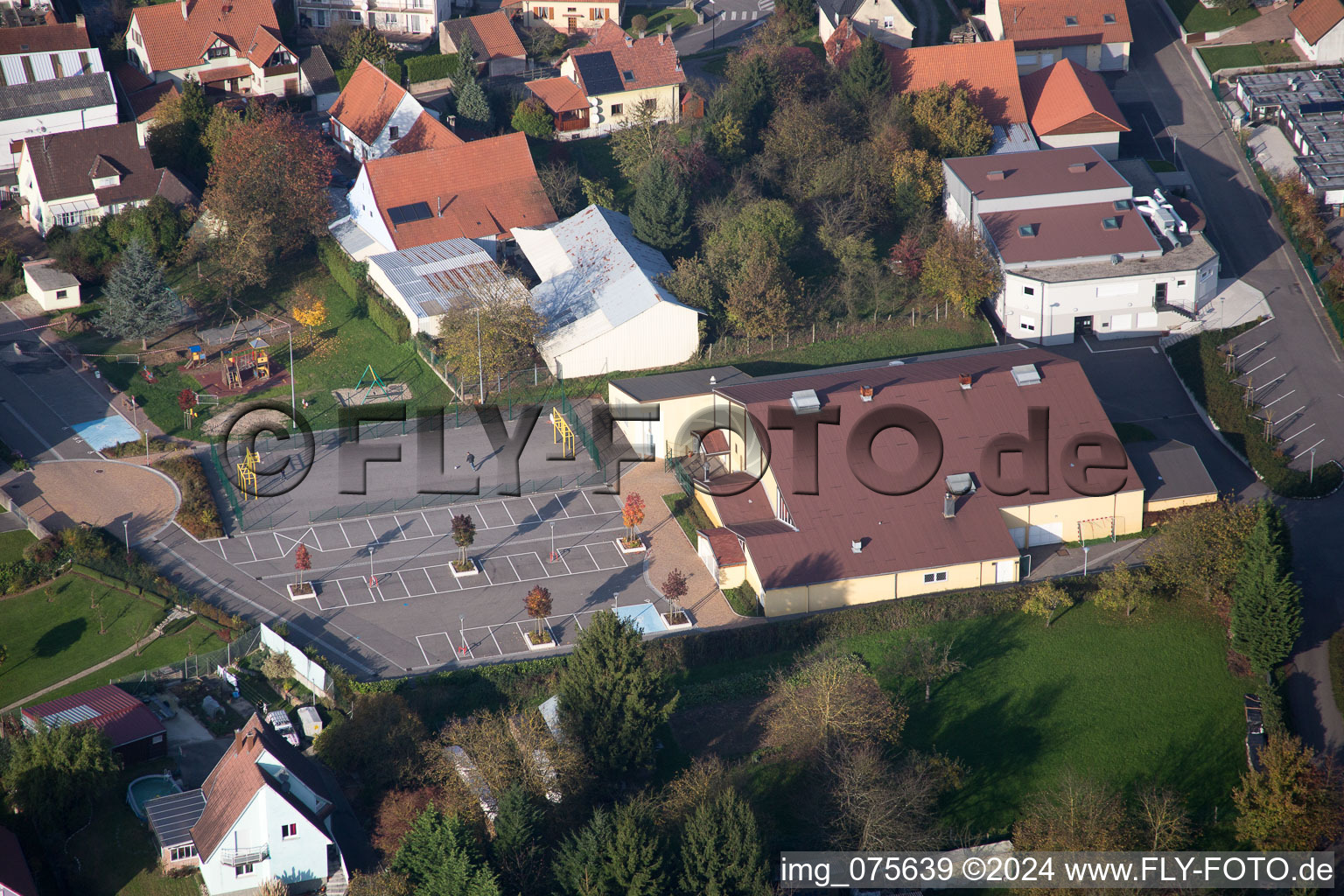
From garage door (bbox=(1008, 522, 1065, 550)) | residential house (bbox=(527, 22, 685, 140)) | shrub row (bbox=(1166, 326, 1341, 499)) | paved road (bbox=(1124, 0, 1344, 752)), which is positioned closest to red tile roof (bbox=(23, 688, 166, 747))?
garage door (bbox=(1008, 522, 1065, 550))

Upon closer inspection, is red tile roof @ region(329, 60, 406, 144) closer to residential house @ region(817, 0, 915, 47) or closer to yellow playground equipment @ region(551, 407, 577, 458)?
residential house @ region(817, 0, 915, 47)

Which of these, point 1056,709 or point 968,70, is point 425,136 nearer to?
point 968,70

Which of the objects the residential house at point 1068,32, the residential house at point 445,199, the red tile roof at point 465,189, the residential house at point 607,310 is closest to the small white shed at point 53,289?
the residential house at point 445,199

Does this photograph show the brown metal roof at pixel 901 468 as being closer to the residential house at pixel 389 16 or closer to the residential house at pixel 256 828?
the residential house at pixel 256 828

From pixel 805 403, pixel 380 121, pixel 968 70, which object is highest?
pixel 968 70

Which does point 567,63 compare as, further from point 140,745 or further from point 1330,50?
point 140,745

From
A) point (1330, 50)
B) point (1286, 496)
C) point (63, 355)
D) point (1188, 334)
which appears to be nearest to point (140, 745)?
point (63, 355)

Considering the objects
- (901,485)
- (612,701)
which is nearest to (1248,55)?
(901,485)

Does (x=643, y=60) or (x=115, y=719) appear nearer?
(x=115, y=719)
